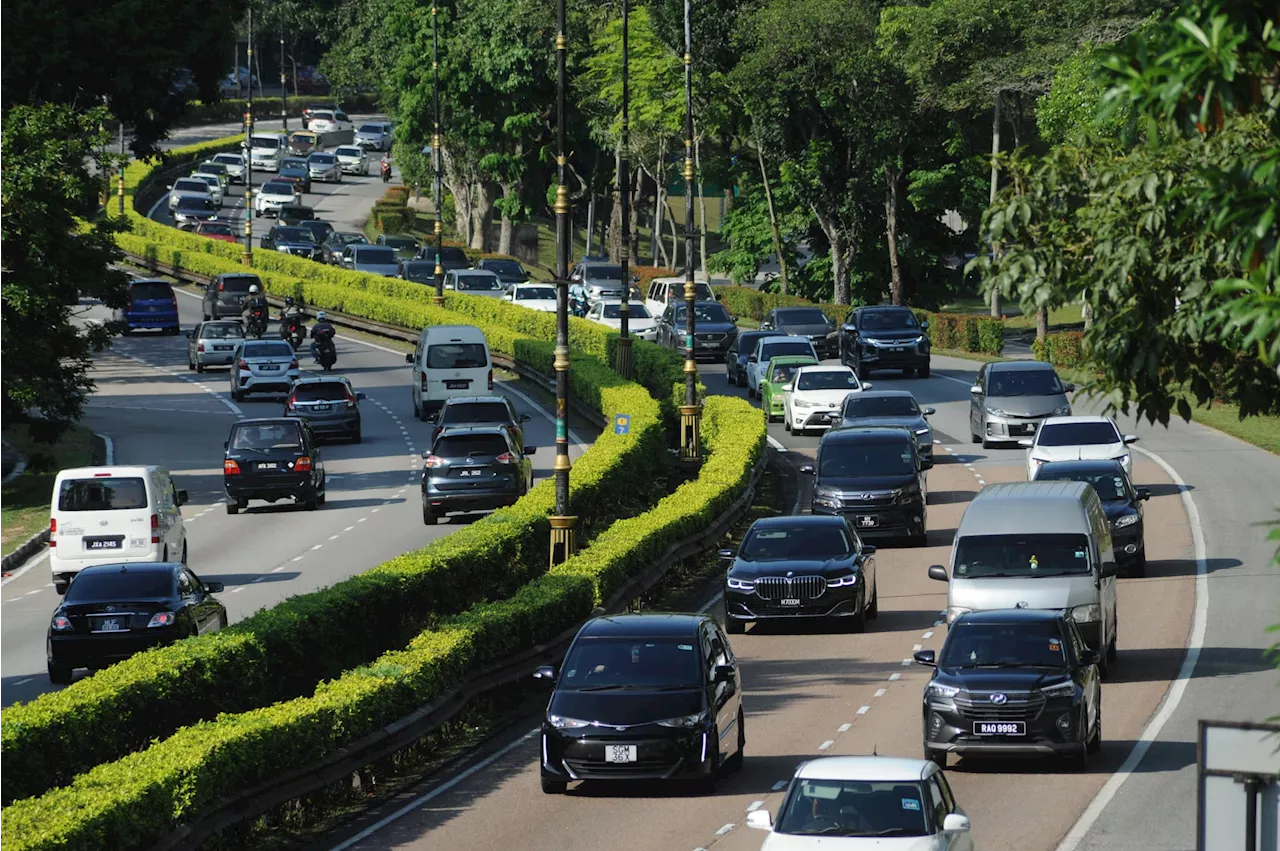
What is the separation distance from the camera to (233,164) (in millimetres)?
126562

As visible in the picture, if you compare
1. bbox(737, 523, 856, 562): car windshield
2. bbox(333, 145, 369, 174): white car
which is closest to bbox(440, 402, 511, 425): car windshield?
bbox(737, 523, 856, 562): car windshield

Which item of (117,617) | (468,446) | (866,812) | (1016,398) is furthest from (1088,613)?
(1016,398)

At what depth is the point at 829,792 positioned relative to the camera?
15.1 m

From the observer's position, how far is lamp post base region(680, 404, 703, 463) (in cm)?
4375

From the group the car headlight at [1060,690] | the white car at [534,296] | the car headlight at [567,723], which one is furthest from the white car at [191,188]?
the car headlight at [1060,690]

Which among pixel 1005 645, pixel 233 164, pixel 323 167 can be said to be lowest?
pixel 1005 645

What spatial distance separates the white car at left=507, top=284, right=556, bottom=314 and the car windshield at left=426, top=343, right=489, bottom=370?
58.4ft

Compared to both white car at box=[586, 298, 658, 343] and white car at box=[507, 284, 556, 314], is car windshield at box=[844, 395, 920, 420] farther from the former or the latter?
white car at box=[507, 284, 556, 314]

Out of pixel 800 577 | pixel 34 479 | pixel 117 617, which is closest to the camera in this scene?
pixel 117 617

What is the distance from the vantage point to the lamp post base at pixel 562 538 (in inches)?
1182

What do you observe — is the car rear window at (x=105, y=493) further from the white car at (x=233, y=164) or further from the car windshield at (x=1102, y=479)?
the white car at (x=233, y=164)

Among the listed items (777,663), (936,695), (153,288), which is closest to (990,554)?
(777,663)

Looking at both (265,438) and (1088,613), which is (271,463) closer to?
(265,438)

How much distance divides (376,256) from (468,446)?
141 feet
